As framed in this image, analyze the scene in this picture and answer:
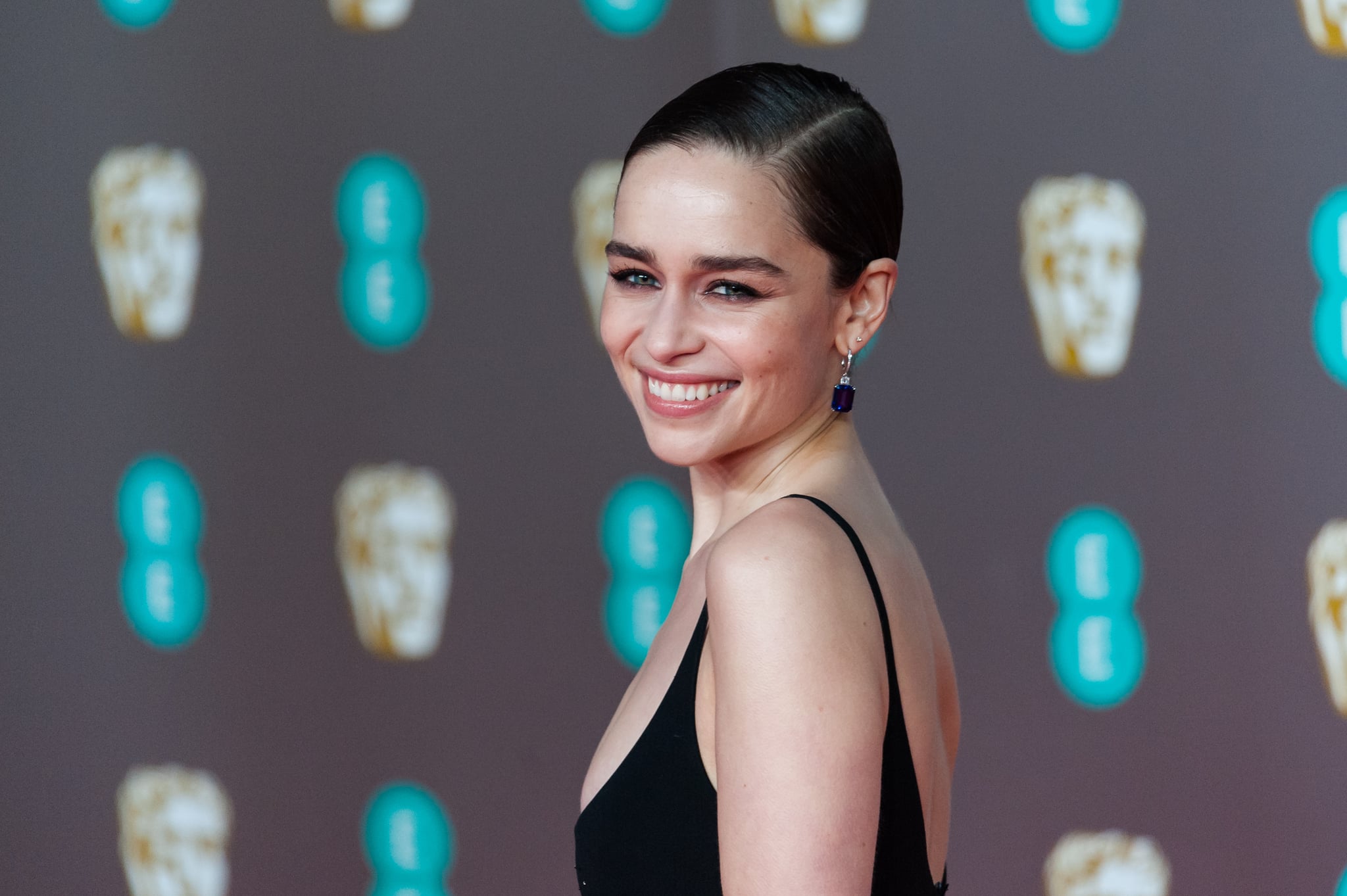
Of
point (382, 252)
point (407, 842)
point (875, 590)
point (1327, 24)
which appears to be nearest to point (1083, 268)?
point (1327, 24)

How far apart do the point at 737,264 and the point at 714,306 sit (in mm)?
41

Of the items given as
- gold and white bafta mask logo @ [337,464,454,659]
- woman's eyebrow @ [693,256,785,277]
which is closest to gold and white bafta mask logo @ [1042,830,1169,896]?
gold and white bafta mask logo @ [337,464,454,659]

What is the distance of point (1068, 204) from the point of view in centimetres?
249

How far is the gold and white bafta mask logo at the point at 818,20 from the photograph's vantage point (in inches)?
99.0

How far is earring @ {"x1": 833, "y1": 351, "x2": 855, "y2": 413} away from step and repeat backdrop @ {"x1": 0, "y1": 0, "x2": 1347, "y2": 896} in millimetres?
1483

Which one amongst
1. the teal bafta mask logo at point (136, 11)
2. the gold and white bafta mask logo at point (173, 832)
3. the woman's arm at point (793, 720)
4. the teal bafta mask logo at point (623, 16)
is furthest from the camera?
the teal bafta mask logo at point (623, 16)

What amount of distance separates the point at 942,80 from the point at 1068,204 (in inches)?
12.1

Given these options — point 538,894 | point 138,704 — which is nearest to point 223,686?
point 138,704

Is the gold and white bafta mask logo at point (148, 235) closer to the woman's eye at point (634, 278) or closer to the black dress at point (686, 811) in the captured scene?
the woman's eye at point (634, 278)

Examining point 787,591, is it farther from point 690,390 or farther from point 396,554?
point 396,554

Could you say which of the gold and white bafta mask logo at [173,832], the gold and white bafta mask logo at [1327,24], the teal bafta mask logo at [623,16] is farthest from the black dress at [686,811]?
the gold and white bafta mask logo at [1327,24]

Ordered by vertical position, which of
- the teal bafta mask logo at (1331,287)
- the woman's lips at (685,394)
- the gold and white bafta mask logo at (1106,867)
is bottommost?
the gold and white bafta mask logo at (1106,867)

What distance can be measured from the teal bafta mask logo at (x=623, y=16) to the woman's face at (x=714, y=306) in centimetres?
158

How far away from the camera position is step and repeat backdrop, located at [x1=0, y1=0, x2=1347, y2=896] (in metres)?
2.34
